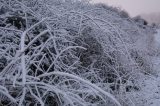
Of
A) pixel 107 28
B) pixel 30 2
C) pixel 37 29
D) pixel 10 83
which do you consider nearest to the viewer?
pixel 10 83

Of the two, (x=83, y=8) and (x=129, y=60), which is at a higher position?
(x=83, y=8)

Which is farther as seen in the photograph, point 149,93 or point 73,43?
point 149,93

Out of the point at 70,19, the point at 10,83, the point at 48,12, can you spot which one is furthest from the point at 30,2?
the point at 10,83

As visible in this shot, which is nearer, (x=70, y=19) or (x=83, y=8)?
(x=70, y=19)

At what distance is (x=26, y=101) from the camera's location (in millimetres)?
2447

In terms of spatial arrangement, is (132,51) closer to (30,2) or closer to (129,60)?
(129,60)

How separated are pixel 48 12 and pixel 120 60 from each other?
1113mm

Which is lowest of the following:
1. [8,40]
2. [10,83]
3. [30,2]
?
[10,83]

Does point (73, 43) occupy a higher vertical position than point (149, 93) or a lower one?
higher

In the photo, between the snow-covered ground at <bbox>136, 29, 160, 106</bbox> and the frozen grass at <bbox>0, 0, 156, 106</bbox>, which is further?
the snow-covered ground at <bbox>136, 29, 160, 106</bbox>

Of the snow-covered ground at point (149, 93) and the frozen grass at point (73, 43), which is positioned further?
the snow-covered ground at point (149, 93)

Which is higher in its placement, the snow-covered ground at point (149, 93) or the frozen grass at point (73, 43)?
the frozen grass at point (73, 43)

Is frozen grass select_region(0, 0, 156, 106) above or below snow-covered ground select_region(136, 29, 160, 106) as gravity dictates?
above

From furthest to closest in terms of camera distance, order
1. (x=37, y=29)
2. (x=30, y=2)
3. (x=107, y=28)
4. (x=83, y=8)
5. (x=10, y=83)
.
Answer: (x=83, y=8) < (x=107, y=28) < (x=30, y=2) < (x=37, y=29) < (x=10, y=83)
